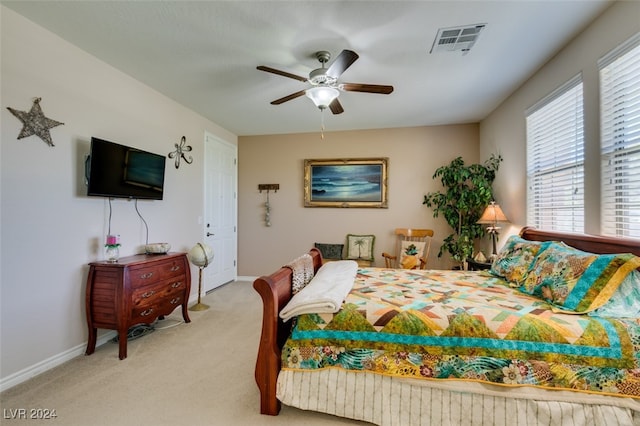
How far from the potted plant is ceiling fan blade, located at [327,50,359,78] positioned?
104 inches

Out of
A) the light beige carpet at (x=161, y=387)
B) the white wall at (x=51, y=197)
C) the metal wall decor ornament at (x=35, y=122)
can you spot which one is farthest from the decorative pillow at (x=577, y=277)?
the metal wall decor ornament at (x=35, y=122)

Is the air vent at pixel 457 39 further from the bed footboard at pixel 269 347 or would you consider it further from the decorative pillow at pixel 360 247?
the decorative pillow at pixel 360 247

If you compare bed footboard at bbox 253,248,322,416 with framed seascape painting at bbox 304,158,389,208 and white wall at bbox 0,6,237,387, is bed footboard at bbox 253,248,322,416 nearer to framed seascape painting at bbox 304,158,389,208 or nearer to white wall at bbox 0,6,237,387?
white wall at bbox 0,6,237,387

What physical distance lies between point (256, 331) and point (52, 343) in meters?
1.70

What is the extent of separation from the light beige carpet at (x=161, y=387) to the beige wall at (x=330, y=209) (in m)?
2.28

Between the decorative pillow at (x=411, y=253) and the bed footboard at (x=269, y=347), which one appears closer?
the bed footboard at (x=269, y=347)

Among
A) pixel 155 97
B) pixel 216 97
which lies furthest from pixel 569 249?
pixel 155 97

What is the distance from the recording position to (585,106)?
2.24 meters

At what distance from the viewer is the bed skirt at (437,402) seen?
1482 millimetres

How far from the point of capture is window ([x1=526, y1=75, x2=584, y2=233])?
2363 mm

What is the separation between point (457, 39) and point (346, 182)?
2796 mm

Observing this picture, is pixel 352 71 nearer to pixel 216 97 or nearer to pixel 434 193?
pixel 216 97

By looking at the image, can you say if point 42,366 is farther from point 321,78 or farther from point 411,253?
point 411,253

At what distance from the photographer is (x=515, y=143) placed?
341cm
